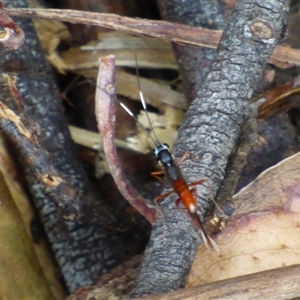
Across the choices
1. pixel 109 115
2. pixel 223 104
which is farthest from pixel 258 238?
pixel 109 115

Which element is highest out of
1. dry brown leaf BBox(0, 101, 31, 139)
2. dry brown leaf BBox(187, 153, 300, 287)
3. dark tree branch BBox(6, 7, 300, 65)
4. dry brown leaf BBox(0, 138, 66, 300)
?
dark tree branch BBox(6, 7, 300, 65)

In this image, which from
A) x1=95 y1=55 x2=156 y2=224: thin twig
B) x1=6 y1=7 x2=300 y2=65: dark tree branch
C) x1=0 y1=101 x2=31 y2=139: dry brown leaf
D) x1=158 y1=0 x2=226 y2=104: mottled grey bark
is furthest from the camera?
x1=158 y1=0 x2=226 y2=104: mottled grey bark

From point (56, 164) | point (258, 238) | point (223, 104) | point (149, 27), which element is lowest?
point (258, 238)

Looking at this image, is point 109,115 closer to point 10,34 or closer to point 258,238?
point 10,34

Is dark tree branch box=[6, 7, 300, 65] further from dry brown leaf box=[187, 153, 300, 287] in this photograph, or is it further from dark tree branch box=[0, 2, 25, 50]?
dry brown leaf box=[187, 153, 300, 287]

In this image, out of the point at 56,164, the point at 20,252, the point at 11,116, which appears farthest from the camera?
the point at 56,164

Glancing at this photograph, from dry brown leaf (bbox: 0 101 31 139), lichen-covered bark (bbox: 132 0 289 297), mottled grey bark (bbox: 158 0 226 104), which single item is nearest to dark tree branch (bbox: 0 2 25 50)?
dry brown leaf (bbox: 0 101 31 139)

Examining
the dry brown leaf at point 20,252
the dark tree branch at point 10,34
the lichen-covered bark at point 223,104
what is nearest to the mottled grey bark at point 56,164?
the dry brown leaf at point 20,252
